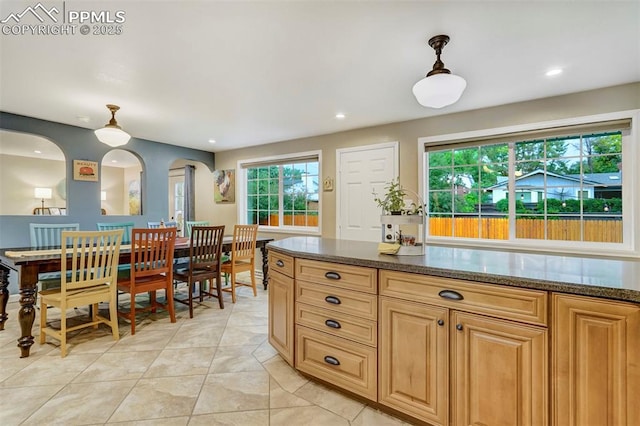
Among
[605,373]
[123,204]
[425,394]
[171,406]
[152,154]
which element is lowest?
[171,406]

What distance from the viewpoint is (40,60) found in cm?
245

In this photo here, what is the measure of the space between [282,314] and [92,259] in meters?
1.81

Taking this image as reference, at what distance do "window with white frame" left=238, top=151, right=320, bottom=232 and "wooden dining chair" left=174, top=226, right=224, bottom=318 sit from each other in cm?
181

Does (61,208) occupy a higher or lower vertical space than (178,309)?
higher

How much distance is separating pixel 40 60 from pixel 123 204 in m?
7.62

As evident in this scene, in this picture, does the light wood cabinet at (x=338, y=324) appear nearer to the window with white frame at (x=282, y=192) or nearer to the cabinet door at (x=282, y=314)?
the cabinet door at (x=282, y=314)

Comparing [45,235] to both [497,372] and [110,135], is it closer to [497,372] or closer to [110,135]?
[110,135]

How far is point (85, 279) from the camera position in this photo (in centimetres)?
274

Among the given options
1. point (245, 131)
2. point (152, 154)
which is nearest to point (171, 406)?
point (245, 131)

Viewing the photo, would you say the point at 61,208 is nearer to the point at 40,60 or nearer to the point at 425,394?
the point at 40,60

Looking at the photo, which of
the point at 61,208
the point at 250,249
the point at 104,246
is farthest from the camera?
the point at 61,208

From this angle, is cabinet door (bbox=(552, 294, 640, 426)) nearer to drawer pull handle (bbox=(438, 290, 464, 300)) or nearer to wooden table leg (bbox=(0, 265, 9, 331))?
drawer pull handle (bbox=(438, 290, 464, 300))

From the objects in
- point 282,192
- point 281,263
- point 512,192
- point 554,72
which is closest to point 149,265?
point 281,263

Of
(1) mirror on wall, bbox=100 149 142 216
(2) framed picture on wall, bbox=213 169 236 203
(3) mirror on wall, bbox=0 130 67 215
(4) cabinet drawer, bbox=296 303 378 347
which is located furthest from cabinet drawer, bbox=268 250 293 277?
(1) mirror on wall, bbox=100 149 142 216
